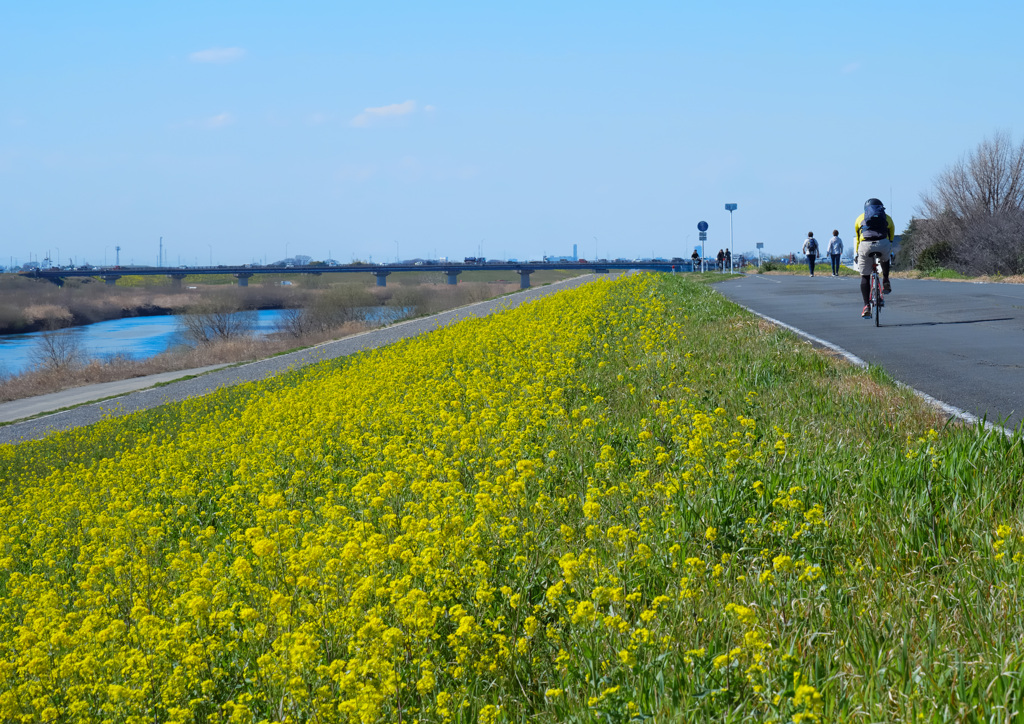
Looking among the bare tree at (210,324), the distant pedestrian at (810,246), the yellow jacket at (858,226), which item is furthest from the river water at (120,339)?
the yellow jacket at (858,226)

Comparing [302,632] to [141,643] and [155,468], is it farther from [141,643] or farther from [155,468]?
[155,468]

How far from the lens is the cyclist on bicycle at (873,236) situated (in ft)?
44.0

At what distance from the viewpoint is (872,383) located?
24.4 ft

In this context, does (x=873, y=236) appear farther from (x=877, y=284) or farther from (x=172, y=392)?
(x=172, y=392)

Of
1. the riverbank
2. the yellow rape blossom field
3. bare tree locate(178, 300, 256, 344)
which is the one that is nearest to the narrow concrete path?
the riverbank

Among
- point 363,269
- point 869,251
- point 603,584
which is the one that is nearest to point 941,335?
point 869,251

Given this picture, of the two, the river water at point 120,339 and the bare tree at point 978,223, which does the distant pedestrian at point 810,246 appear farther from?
the river water at point 120,339

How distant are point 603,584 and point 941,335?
930 centimetres

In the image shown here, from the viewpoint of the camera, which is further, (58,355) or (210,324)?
(210,324)

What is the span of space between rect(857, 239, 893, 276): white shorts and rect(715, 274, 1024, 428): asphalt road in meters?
0.92

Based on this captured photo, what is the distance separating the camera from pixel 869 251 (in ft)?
43.9

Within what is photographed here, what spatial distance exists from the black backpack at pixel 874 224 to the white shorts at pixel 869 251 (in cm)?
10

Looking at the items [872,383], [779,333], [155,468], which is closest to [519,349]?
[779,333]

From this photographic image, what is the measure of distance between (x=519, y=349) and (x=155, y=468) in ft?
17.5
